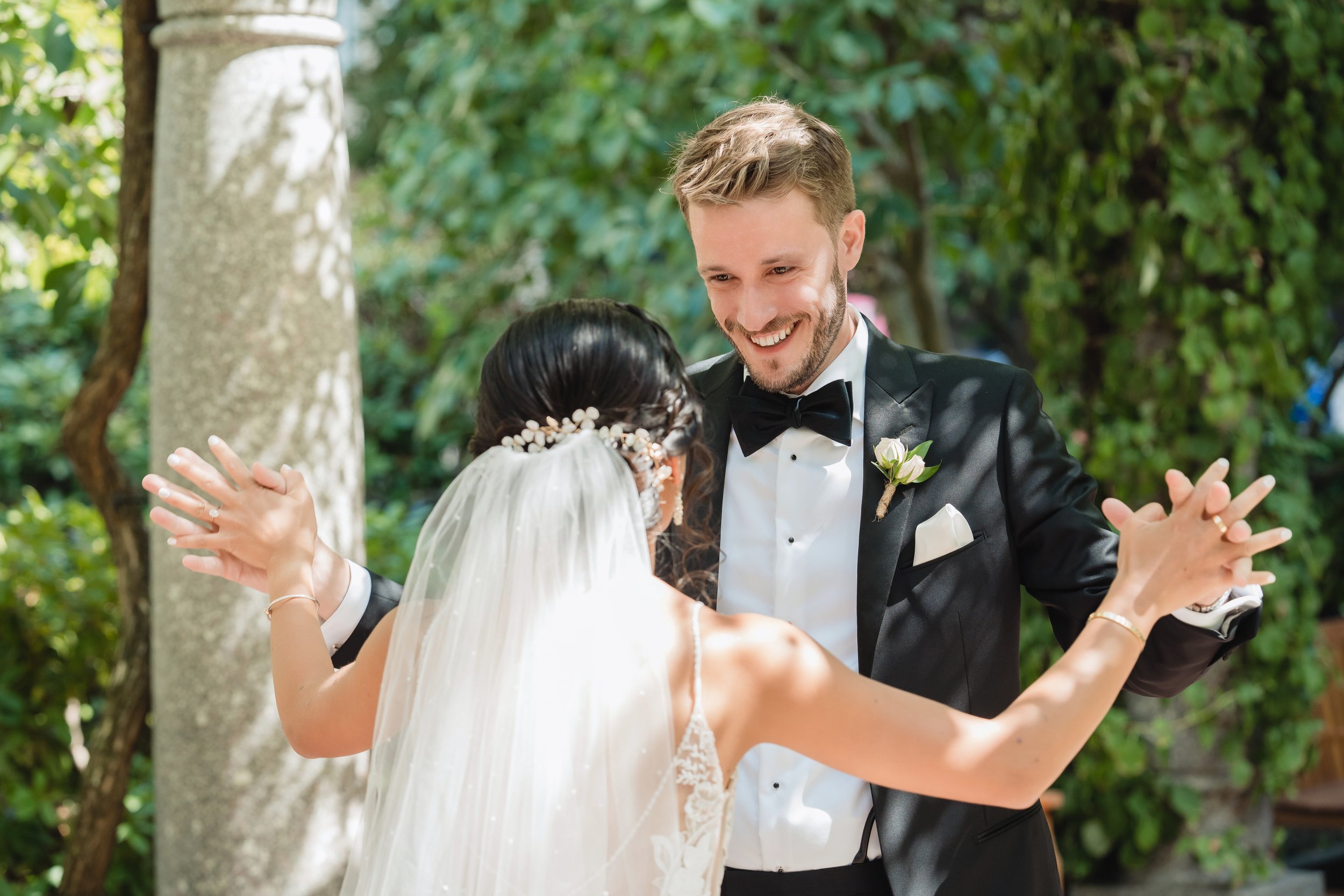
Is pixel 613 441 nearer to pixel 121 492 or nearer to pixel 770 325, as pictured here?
pixel 770 325

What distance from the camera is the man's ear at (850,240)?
2271mm

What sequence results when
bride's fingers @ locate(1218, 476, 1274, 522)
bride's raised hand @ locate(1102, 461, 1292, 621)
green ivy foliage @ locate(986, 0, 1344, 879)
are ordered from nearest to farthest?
1. bride's fingers @ locate(1218, 476, 1274, 522)
2. bride's raised hand @ locate(1102, 461, 1292, 621)
3. green ivy foliage @ locate(986, 0, 1344, 879)

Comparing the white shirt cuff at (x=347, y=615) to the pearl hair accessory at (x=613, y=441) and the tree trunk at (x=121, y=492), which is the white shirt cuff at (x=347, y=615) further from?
the tree trunk at (x=121, y=492)

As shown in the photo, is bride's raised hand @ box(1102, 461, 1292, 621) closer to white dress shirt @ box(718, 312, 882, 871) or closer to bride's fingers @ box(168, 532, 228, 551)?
white dress shirt @ box(718, 312, 882, 871)

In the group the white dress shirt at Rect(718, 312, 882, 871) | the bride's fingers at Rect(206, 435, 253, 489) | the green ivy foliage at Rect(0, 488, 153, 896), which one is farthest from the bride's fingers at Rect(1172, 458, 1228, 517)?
the green ivy foliage at Rect(0, 488, 153, 896)

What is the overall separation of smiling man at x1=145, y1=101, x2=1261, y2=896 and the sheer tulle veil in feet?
1.42

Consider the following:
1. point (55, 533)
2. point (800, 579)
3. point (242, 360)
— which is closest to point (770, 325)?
point (800, 579)

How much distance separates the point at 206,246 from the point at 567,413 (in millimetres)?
1304

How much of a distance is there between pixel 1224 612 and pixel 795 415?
769mm

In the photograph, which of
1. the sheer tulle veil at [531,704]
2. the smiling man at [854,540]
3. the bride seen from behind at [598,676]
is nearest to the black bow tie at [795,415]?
the smiling man at [854,540]

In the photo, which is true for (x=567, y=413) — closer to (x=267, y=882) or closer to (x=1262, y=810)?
(x=267, y=882)

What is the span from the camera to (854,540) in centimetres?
219

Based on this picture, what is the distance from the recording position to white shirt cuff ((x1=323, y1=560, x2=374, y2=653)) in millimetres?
2117

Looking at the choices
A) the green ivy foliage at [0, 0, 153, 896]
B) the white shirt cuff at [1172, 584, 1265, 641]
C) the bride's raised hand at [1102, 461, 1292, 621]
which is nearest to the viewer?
the bride's raised hand at [1102, 461, 1292, 621]
